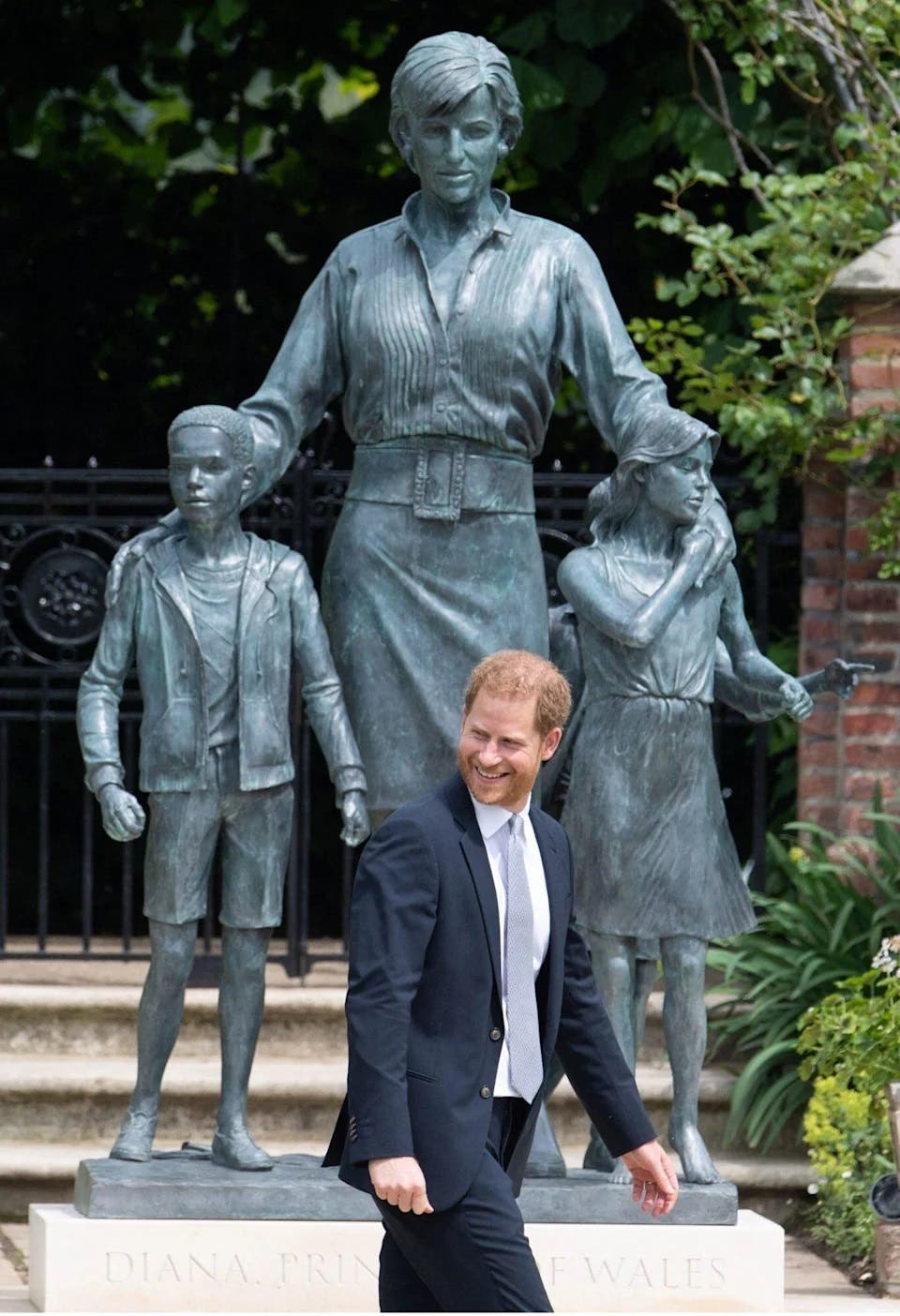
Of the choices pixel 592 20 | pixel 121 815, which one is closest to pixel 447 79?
pixel 121 815

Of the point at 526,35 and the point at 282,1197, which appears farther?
the point at 526,35

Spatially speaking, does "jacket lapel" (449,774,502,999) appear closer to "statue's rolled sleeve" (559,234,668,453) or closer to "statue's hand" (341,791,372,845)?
"statue's hand" (341,791,372,845)

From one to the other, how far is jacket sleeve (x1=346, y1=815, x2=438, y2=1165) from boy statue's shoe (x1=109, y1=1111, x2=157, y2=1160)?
67.9 inches

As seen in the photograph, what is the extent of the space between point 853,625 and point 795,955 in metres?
1.09

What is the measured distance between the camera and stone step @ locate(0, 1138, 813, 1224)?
287 inches

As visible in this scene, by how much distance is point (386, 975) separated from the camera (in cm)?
412

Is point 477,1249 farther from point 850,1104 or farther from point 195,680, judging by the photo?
point 850,1104

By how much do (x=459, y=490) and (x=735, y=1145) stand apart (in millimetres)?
2569

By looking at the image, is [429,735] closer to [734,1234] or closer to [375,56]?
[734,1234]

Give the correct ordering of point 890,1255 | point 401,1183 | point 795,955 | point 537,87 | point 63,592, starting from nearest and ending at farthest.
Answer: point 401,1183, point 890,1255, point 795,955, point 63,592, point 537,87

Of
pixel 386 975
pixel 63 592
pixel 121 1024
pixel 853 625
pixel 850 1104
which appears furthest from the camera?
pixel 63 592

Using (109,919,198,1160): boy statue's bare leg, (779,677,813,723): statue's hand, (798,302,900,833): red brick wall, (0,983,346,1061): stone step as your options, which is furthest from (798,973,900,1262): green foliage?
(109,919,198,1160): boy statue's bare leg

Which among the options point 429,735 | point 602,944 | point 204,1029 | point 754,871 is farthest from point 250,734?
point 754,871

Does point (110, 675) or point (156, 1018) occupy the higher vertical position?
point (110, 675)
